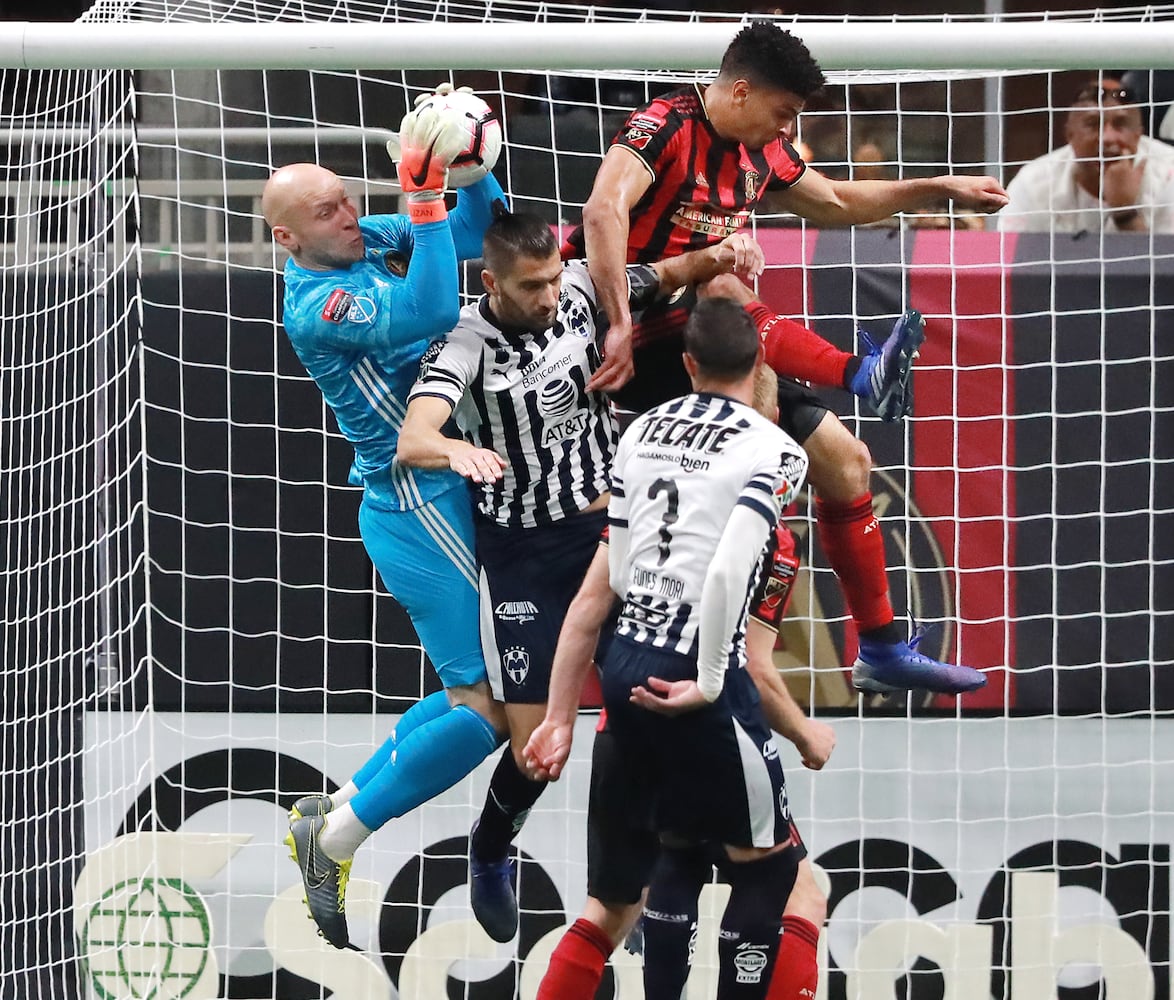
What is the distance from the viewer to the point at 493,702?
4.54 m

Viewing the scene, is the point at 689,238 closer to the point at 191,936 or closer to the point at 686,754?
the point at 686,754

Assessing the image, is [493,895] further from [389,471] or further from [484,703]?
[389,471]

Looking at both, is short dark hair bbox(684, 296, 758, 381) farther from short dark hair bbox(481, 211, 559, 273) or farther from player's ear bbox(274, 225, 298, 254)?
player's ear bbox(274, 225, 298, 254)

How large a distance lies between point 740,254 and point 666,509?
0.80 metres

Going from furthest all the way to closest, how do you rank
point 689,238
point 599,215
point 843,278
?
1. point 843,278
2. point 689,238
3. point 599,215

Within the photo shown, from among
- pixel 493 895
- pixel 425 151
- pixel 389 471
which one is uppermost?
pixel 425 151

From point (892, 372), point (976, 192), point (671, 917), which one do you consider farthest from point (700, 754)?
point (976, 192)

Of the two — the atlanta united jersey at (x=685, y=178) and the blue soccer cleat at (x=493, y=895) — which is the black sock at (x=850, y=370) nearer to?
the atlanta united jersey at (x=685, y=178)

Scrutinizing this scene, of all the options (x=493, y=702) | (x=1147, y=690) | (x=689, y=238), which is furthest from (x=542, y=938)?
(x=689, y=238)

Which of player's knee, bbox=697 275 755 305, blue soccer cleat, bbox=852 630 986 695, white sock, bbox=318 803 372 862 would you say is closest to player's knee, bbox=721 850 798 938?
blue soccer cleat, bbox=852 630 986 695

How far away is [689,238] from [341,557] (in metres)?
2.16

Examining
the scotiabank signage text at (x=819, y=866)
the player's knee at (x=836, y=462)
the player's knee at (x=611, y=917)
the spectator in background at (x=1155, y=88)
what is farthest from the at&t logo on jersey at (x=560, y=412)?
the spectator in background at (x=1155, y=88)

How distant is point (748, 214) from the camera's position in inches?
182

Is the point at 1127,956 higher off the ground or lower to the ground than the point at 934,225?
lower
